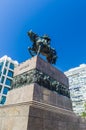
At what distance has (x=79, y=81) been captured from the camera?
189ft

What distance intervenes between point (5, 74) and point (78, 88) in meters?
29.3

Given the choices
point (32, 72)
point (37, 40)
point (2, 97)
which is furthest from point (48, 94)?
point (2, 97)

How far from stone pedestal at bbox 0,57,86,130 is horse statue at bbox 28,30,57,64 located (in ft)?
4.25

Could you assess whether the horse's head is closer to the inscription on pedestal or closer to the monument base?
the inscription on pedestal

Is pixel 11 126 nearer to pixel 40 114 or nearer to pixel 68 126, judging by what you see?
pixel 40 114

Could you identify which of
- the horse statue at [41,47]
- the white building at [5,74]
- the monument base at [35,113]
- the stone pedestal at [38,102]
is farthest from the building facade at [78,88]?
the monument base at [35,113]

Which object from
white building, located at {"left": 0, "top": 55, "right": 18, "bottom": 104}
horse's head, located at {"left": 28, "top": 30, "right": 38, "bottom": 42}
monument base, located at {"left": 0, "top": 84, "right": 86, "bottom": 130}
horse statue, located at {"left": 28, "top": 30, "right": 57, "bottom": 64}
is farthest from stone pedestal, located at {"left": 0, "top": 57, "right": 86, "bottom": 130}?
white building, located at {"left": 0, "top": 55, "right": 18, "bottom": 104}

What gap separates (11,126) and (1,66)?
47.2m

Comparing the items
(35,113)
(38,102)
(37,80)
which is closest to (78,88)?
(37,80)

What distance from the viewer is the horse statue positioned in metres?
9.58

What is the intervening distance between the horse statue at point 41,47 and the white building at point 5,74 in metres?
37.8

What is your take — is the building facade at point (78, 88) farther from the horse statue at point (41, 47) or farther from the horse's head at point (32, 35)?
the horse's head at point (32, 35)

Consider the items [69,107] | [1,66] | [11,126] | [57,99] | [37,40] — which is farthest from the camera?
[1,66]

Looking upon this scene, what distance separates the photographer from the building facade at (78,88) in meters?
53.7
